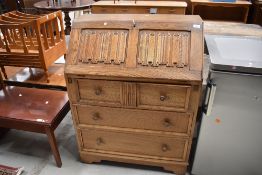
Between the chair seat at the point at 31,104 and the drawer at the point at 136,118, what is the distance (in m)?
0.29

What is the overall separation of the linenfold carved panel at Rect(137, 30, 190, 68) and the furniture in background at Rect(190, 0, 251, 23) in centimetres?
330

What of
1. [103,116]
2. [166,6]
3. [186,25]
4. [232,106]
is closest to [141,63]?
[186,25]

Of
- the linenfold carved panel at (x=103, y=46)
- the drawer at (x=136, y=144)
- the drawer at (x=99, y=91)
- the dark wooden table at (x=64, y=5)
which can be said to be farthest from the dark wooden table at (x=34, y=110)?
the dark wooden table at (x=64, y=5)

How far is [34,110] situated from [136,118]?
2.76 ft

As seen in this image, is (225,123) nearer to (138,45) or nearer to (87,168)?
(138,45)

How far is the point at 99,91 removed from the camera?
1.41 metres

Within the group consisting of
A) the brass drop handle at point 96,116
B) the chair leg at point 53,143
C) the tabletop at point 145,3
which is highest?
the tabletop at point 145,3

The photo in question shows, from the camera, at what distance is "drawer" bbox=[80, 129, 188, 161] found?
155cm

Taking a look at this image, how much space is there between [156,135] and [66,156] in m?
0.89

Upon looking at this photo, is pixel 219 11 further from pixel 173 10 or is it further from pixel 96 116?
pixel 96 116

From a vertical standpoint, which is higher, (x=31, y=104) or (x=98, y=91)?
(x=98, y=91)

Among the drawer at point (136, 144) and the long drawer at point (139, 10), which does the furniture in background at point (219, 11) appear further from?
the drawer at point (136, 144)

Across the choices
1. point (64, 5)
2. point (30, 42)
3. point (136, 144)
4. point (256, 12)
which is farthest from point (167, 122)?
point (256, 12)

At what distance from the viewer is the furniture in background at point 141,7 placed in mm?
4117
